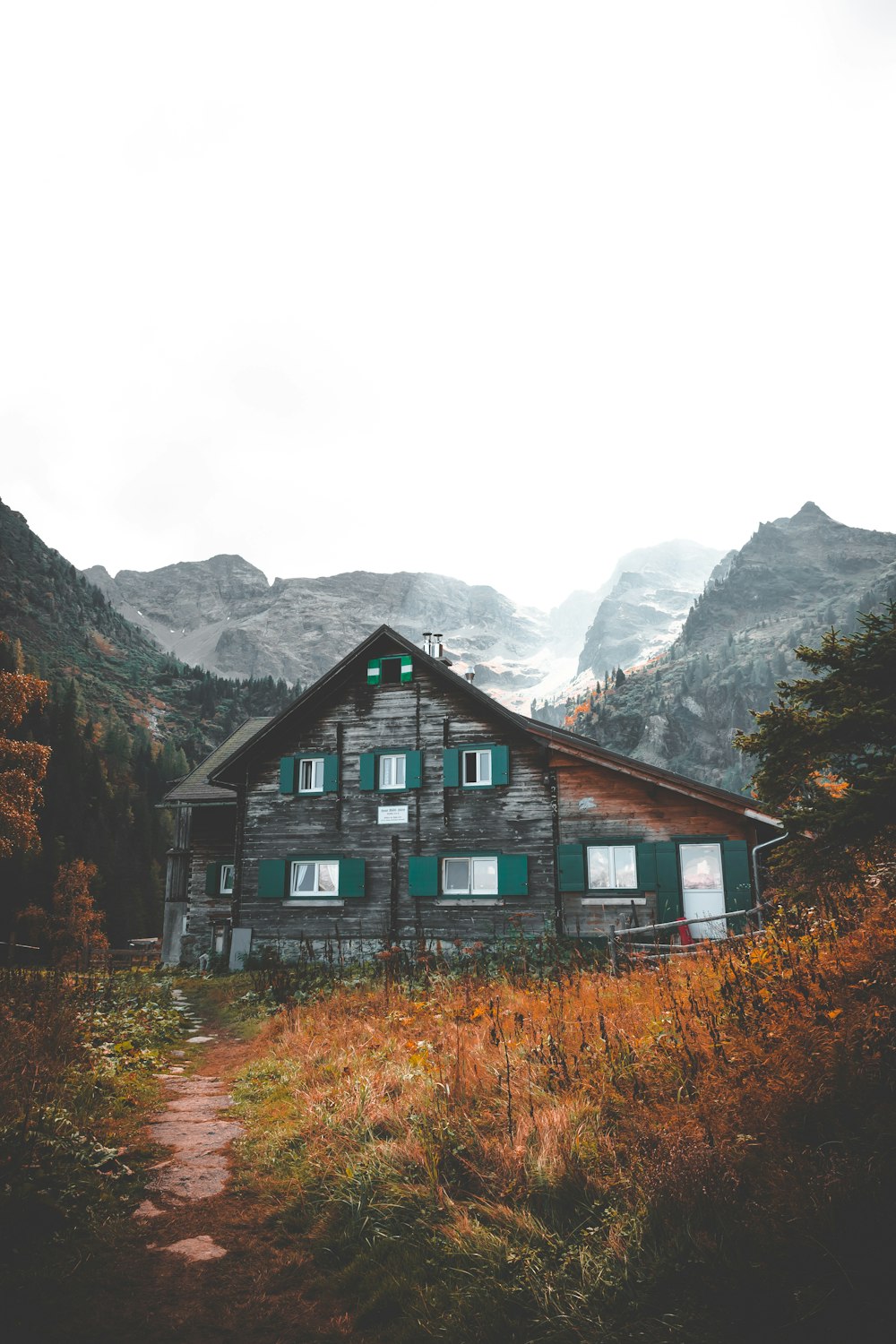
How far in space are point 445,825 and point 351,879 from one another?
3567 mm

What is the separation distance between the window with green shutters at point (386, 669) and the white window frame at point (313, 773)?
10.9ft

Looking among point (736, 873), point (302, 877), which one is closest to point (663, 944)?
point (736, 873)

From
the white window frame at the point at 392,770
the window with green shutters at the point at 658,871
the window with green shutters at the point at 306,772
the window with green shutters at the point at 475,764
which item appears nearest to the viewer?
the window with green shutters at the point at 658,871

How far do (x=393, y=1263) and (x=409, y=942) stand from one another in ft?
62.3

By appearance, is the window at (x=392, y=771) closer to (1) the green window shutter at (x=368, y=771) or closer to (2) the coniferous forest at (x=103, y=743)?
(1) the green window shutter at (x=368, y=771)

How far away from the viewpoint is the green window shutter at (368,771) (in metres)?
24.7

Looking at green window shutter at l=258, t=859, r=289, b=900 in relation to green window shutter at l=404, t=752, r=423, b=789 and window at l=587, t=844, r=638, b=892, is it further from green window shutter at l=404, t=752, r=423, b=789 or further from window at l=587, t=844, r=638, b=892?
window at l=587, t=844, r=638, b=892

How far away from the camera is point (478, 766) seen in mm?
24047

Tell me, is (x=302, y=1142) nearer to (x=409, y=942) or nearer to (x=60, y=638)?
(x=409, y=942)

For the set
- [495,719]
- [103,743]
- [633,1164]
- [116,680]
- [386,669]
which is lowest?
[633,1164]

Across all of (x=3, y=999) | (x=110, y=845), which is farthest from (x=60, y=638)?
(x=3, y=999)

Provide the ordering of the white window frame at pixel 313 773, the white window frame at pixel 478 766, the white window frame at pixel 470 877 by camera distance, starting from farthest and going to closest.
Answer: the white window frame at pixel 313 773 → the white window frame at pixel 478 766 → the white window frame at pixel 470 877

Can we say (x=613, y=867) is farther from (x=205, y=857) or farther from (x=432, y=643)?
(x=205, y=857)

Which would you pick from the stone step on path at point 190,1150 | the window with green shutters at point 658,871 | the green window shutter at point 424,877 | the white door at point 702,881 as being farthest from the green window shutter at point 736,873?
the stone step on path at point 190,1150
